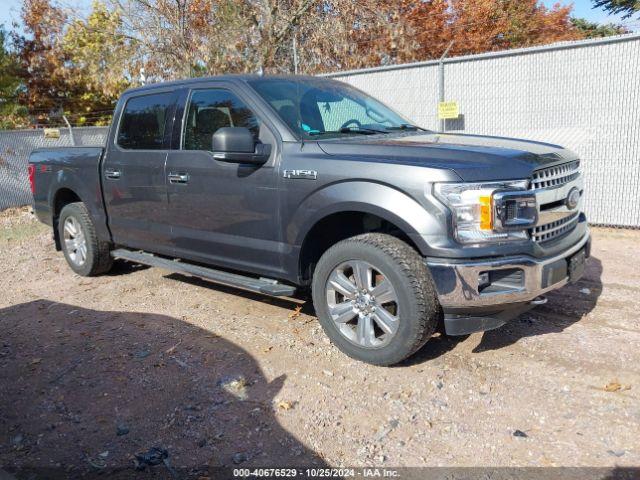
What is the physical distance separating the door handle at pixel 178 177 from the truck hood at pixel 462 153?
133 cm

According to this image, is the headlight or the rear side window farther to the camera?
the rear side window

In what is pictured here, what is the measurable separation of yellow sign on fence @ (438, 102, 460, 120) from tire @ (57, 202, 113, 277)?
504 centimetres

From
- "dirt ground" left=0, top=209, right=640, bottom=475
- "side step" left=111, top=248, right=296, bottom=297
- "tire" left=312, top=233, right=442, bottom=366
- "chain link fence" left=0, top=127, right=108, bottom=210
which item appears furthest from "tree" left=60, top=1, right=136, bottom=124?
"tire" left=312, top=233, right=442, bottom=366

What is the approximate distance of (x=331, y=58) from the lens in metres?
12.8

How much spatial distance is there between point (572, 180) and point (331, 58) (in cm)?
980

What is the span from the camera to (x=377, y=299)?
11.8 ft

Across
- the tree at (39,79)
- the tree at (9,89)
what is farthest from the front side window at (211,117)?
the tree at (39,79)

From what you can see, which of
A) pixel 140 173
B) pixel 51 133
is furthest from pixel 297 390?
pixel 51 133

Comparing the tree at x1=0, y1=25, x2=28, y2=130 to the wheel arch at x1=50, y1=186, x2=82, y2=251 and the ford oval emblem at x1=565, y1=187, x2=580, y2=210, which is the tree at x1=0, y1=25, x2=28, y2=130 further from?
the ford oval emblem at x1=565, y1=187, x2=580, y2=210

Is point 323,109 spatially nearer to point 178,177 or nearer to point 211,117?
point 211,117

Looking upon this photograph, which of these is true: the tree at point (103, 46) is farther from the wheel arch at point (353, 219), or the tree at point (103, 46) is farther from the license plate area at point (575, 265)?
the license plate area at point (575, 265)

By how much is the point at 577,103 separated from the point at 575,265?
4461 millimetres

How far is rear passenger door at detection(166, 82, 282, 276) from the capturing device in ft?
13.6

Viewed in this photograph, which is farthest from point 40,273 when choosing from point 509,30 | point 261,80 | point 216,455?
point 509,30
